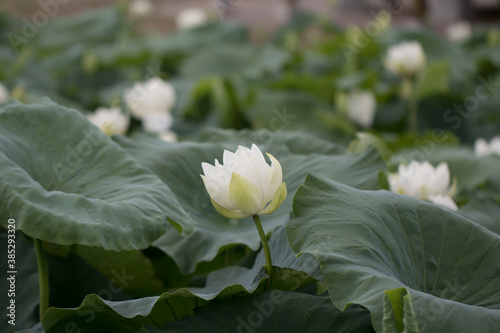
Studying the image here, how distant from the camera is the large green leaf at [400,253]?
71cm

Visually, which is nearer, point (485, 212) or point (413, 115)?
point (485, 212)

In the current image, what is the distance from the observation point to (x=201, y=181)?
3.75 feet

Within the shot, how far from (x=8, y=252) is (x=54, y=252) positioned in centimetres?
9

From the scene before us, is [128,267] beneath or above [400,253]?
beneath

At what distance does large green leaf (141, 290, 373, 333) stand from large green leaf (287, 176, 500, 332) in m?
0.08

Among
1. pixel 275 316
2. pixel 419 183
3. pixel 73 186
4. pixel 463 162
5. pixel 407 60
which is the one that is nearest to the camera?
pixel 275 316

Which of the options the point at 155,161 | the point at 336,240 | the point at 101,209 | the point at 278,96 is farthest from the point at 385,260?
the point at 278,96

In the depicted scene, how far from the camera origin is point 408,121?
2709 millimetres

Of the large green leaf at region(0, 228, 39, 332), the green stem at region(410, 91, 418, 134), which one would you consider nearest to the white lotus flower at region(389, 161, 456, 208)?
the large green leaf at region(0, 228, 39, 332)

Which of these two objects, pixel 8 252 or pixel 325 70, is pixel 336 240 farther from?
pixel 325 70

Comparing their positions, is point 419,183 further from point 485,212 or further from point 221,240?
point 221,240

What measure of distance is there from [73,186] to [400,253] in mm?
488

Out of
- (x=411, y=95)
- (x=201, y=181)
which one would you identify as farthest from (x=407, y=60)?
(x=201, y=181)

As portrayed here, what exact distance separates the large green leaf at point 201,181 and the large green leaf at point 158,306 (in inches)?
6.7
